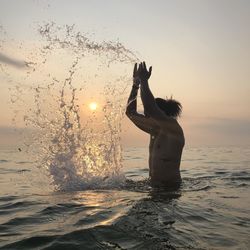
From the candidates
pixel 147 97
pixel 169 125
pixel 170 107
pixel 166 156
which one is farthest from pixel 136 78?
pixel 166 156

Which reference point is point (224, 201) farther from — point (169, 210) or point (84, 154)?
point (84, 154)

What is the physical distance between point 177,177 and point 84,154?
10.5 feet

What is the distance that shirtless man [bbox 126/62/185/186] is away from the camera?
293 inches

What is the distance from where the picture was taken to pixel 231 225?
5.30m

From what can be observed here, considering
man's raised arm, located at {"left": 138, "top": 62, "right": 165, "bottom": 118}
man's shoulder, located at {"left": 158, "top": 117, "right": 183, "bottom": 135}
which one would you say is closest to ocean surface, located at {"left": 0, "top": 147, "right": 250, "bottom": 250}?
man's shoulder, located at {"left": 158, "top": 117, "right": 183, "bottom": 135}

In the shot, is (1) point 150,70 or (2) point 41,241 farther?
(1) point 150,70

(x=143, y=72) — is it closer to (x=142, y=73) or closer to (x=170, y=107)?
(x=142, y=73)

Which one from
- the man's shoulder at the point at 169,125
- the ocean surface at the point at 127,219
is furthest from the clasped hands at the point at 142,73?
the ocean surface at the point at 127,219

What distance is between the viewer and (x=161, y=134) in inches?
299

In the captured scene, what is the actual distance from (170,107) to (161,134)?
659 millimetres

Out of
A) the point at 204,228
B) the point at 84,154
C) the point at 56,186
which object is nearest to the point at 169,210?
the point at 204,228

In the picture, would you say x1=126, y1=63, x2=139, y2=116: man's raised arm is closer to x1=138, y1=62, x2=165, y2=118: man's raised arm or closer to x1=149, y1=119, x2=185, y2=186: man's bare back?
x1=138, y1=62, x2=165, y2=118: man's raised arm

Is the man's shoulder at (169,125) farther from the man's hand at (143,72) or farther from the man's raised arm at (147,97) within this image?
the man's hand at (143,72)

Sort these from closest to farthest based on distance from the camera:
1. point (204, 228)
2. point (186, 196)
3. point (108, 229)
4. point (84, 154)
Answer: point (108, 229) < point (204, 228) < point (186, 196) < point (84, 154)
